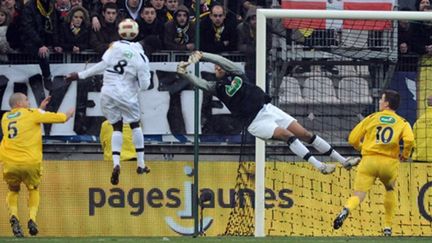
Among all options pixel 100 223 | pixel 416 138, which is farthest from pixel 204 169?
pixel 416 138

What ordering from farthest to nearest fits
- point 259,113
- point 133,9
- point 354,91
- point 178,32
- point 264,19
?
point 133,9, point 178,32, point 354,91, point 264,19, point 259,113

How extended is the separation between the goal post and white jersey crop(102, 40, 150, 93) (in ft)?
5.67

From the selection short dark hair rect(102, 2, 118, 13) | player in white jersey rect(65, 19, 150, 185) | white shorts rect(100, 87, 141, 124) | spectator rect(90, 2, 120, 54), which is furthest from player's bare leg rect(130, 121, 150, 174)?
short dark hair rect(102, 2, 118, 13)

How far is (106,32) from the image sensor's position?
22.2m

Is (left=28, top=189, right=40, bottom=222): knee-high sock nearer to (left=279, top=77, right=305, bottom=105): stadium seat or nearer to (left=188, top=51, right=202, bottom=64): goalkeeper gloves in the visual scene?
(left=188, top=51, right=202, bottom=64): goalkeeper gloves

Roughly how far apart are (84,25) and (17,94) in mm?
1681

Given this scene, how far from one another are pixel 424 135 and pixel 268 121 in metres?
2.88

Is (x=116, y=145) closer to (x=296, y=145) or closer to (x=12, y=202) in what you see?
(x=12, y=202)

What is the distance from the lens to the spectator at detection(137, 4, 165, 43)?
2211 centimetres

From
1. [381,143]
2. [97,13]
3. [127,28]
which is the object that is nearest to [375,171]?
[381,143]

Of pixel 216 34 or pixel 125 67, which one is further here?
pixel 216 34

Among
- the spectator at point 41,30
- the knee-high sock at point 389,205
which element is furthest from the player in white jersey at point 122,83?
the knee-high sock at point 389,205

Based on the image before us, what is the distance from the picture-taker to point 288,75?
Result: 70.1 ft

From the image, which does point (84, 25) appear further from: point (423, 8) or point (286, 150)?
point (423, 8)
